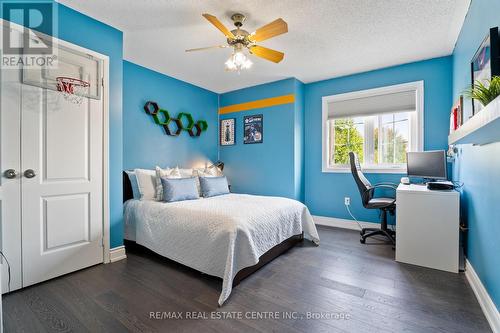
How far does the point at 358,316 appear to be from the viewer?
1.63m

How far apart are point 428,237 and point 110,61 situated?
3.94m

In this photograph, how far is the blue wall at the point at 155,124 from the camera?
336 cm

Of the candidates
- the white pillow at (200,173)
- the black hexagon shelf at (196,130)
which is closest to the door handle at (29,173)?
the white pillow at (200,173)

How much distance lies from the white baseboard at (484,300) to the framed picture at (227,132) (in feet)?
12.5

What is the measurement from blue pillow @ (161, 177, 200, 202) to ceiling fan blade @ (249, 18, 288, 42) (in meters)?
1.91

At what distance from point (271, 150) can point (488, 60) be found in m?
2.97

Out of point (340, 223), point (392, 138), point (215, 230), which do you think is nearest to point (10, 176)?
point (215, 230)

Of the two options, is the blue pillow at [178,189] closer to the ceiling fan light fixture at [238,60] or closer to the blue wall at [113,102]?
the blue wall at [113,102]

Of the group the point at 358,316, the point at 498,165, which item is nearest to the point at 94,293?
the point at 358,316

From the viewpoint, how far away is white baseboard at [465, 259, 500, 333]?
146cm

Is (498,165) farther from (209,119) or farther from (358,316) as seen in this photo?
(209,119)

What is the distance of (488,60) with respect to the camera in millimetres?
1507

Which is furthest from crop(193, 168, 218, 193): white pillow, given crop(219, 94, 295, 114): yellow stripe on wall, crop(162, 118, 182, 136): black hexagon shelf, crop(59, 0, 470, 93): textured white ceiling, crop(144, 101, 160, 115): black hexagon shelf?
crop(59, 0, 470, 93): textured white ceiling

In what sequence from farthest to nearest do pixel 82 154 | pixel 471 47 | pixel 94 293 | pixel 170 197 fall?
pixel 170 197 < pixel 82 154 < pixel 471 47 < pixel 94 293
